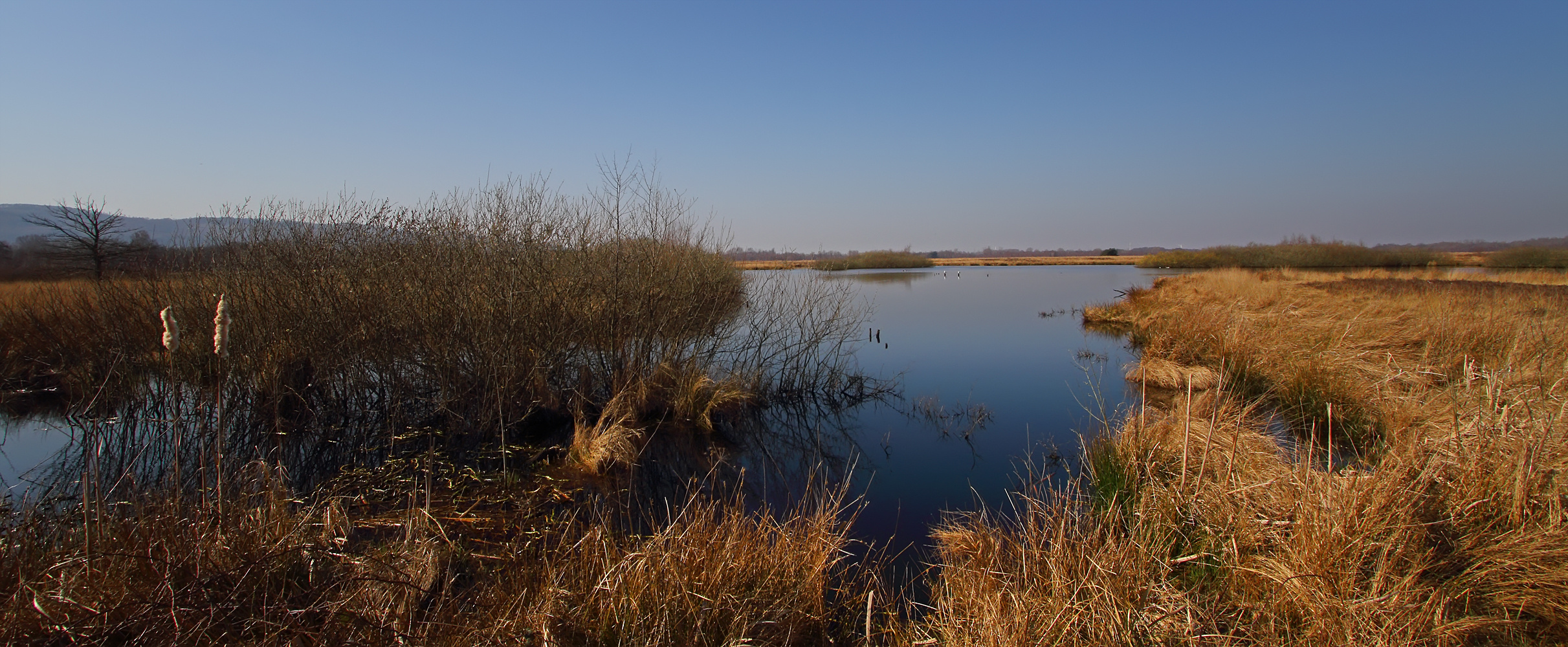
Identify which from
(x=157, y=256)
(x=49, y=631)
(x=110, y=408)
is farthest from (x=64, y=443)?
(x=49, y=631)

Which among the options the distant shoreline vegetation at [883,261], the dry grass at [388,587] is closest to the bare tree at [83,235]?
the dry grass at [388,587]

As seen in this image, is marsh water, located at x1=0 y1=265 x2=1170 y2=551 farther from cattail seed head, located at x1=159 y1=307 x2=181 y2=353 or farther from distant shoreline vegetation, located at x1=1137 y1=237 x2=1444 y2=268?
distant shoreline vegetation, located at x1=1137 y1=237 x2=1444 y2=268

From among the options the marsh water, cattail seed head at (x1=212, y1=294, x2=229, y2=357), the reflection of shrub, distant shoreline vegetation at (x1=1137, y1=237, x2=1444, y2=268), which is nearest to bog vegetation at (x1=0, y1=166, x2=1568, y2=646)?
cattail seed head at (x1=212, y1=294, x2=229, y2=357)

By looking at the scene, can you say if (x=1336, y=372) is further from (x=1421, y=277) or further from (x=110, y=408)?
(x=1421, y=277)

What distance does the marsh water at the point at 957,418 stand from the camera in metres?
6.63

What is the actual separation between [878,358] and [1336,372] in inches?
323

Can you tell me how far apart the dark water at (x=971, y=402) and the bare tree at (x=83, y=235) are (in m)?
18.8

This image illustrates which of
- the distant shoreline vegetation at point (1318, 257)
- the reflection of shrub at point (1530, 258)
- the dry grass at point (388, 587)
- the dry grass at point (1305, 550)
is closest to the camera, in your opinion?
the dry grass at point (388, 587)

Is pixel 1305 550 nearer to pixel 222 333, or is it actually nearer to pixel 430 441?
pixel 222 333

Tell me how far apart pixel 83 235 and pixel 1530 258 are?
53.1 m

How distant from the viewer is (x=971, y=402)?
A: 1077cm

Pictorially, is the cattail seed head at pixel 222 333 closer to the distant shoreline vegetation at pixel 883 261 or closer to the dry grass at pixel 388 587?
the dry grass at pixel 388 587

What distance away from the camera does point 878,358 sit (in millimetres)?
14859

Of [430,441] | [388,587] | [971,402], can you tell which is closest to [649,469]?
[430,441]
